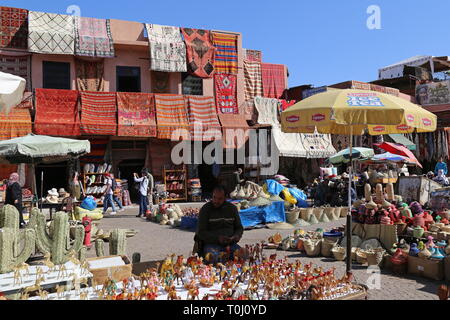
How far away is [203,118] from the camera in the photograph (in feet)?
60.1

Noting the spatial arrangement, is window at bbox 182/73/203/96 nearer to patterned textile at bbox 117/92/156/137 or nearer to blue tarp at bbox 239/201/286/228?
patterned textile at bbox 117/92/156/137

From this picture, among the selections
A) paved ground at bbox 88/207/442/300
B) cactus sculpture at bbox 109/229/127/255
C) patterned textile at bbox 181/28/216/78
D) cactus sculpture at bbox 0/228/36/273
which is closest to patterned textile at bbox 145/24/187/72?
patterned textile at bbox 181/28/216/78

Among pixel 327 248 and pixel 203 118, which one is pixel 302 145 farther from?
pixel 327 248

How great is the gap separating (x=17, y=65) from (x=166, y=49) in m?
6.25

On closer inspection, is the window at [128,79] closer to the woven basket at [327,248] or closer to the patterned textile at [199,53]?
the patterned textile at [199,53]

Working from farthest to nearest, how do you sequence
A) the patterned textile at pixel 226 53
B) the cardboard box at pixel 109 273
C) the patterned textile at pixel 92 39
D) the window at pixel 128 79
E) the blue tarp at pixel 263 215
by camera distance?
the patterned textile at pixel 226 53 < the window at pixel 128 79 < the patterned textile at pixel 92 39 < the blue tarp at pixel 263 215 < the cardboard box at pixel 109 273

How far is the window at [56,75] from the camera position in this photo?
16.5 meters

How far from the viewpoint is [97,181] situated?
1664cm

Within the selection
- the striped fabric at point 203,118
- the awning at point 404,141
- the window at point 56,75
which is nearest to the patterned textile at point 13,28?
the window at point 56,75

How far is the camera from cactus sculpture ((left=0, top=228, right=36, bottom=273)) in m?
4.46

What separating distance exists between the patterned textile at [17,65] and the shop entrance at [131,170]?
5137 millimetres

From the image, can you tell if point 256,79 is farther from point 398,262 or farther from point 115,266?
point 115,266

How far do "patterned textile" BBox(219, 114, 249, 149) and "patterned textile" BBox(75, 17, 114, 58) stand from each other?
594cm

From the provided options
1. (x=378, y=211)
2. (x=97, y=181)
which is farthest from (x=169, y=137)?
(x=378, y=211)
